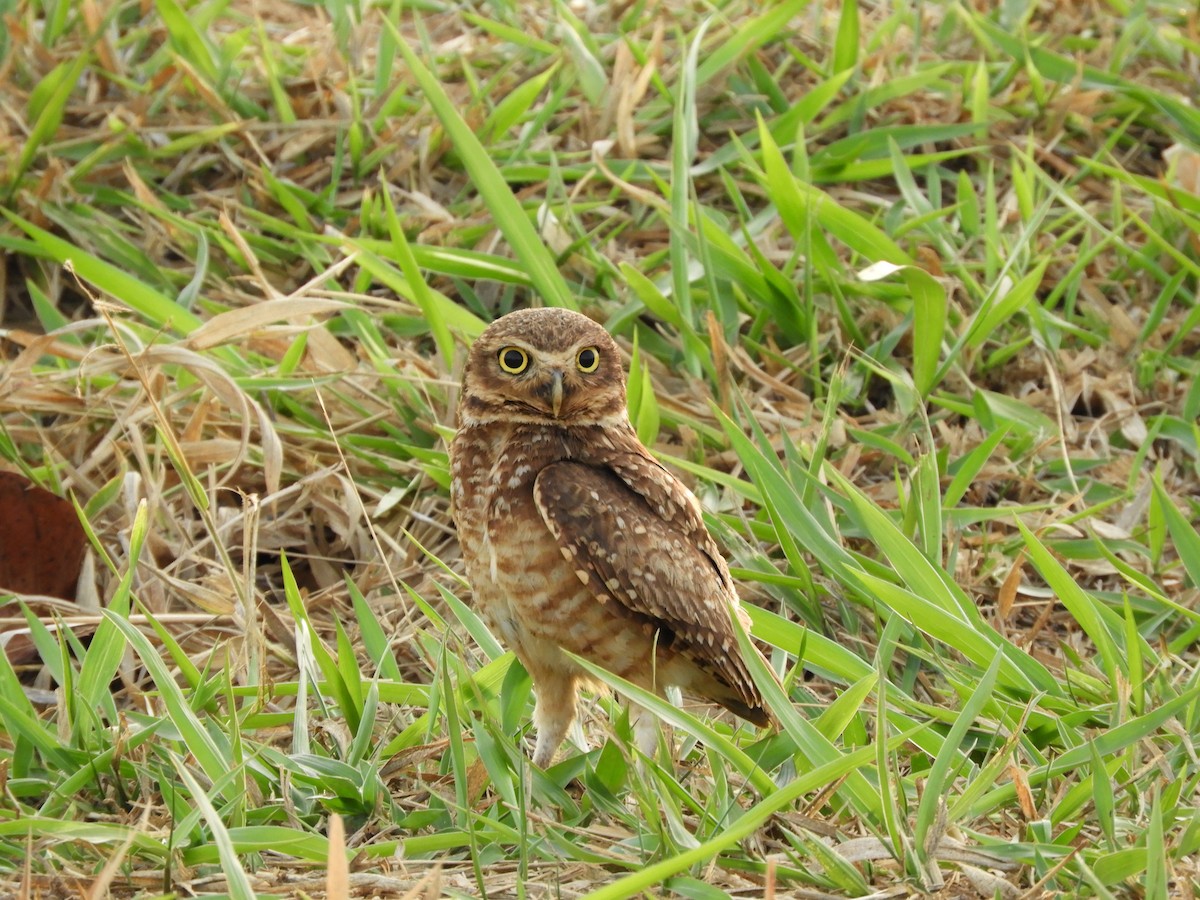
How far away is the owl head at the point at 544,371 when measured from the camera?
3.24m

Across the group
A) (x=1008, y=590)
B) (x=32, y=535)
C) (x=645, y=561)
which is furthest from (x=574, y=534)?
(x=32, y=535)

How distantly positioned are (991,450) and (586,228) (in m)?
1.74

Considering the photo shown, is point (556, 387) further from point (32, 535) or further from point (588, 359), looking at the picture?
point (32, 535)

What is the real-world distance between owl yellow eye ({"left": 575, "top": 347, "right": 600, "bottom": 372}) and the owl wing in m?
0.22

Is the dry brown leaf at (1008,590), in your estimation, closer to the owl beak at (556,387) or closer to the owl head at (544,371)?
the owl head at (544,371)

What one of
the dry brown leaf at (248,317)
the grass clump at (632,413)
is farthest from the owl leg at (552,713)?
the dry brown leaf at (248,317)

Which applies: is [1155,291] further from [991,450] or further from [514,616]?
[514,616]

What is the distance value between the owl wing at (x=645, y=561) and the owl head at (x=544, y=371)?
15 cm

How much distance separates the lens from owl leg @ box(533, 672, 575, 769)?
3221 millimetres

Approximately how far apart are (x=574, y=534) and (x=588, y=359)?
427 mm

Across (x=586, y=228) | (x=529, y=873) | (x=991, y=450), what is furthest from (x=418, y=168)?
(x=529, y=873)

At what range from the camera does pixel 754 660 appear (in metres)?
2.80

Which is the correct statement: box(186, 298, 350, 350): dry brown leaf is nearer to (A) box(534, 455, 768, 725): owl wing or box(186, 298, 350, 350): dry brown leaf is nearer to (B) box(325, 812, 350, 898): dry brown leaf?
(A) box(534, 455, 768, 725): owl wing

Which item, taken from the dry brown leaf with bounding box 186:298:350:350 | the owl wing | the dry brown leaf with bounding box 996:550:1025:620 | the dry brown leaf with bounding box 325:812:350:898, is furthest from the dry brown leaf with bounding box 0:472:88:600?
the dry brown leaf with bounding box 996:550:1025:620
